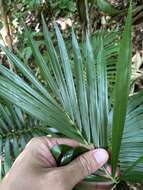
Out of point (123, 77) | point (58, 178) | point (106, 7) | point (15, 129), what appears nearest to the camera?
point (123, 77)

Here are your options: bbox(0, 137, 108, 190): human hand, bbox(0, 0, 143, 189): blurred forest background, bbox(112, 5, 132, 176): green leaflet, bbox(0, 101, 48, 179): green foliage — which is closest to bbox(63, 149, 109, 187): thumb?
bbox(0, 137, 108, 190): human hand

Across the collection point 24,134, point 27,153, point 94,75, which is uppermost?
point 94,75

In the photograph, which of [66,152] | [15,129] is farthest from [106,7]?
[66,152]

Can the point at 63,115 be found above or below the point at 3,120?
above

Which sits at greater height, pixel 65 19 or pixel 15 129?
pixel 65 19

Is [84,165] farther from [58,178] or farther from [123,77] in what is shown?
[123,77]

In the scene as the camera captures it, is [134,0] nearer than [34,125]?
No

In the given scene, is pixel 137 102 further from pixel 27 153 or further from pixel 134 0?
pixel 134 0

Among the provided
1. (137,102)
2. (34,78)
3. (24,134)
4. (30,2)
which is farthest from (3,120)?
(30,2)
